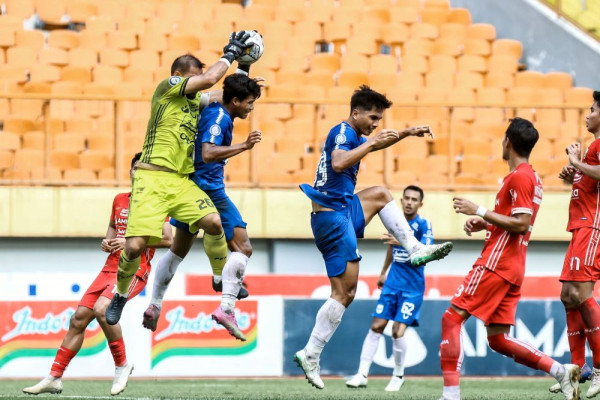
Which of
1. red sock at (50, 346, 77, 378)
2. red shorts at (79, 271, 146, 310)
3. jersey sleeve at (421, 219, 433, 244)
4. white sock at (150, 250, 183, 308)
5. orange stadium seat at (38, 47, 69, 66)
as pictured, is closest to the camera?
white sock at (150, 250, 183, 308)

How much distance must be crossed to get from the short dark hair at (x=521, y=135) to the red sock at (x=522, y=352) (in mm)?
1407

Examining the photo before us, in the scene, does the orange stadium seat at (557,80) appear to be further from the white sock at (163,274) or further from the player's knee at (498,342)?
the player's knee at (498,342)

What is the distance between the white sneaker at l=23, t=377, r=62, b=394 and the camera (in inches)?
399

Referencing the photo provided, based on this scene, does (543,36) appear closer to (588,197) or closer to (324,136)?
(324,136)

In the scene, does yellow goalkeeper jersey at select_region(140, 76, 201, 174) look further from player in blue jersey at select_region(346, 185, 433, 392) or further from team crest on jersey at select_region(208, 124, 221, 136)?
player in blue jersey at select_region(346, 185, 433, 392)

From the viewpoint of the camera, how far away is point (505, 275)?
841 centimetres

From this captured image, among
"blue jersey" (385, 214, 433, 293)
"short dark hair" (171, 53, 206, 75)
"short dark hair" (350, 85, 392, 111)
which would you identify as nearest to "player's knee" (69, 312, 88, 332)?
"short dark hair" (171, 53, 206, 75)

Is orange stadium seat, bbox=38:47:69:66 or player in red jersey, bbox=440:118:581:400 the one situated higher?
orange stadium seat, bbox=38:47:69:66

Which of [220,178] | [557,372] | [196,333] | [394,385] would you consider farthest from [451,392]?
[196,333]

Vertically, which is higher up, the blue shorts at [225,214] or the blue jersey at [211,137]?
the blue jersey at [211,137]

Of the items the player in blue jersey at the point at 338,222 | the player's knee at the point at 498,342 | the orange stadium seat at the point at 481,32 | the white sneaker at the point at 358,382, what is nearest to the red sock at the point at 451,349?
the player's knee at the point at 498,342

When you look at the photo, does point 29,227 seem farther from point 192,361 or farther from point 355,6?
point 355,6

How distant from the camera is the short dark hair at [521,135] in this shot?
27.7 feet

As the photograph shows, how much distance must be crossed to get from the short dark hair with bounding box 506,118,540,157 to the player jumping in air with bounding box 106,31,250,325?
7.36 feet
